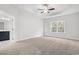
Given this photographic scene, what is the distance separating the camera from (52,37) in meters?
1.74

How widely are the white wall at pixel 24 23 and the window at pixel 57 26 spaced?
7.4 inches

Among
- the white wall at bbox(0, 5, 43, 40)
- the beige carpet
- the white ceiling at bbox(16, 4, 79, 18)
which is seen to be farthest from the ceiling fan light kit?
the beige carpet

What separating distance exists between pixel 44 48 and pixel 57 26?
0.43 metres

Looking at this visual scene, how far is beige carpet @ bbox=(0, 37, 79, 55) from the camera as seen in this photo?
1.65 m

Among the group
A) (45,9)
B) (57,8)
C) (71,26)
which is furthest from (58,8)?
(71,26)

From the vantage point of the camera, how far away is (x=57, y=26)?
5.70ft

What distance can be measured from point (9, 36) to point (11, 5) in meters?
0.50

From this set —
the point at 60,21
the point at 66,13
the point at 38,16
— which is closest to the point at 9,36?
the point at 38,16

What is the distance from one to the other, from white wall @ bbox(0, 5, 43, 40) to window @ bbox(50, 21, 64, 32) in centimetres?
19

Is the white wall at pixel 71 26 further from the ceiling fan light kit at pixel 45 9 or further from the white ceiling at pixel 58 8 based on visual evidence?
the ceiling fan light kit at pixel 45 9

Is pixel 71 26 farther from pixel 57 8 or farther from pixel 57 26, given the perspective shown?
pixel 57 8

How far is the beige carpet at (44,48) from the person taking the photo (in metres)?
1.65
